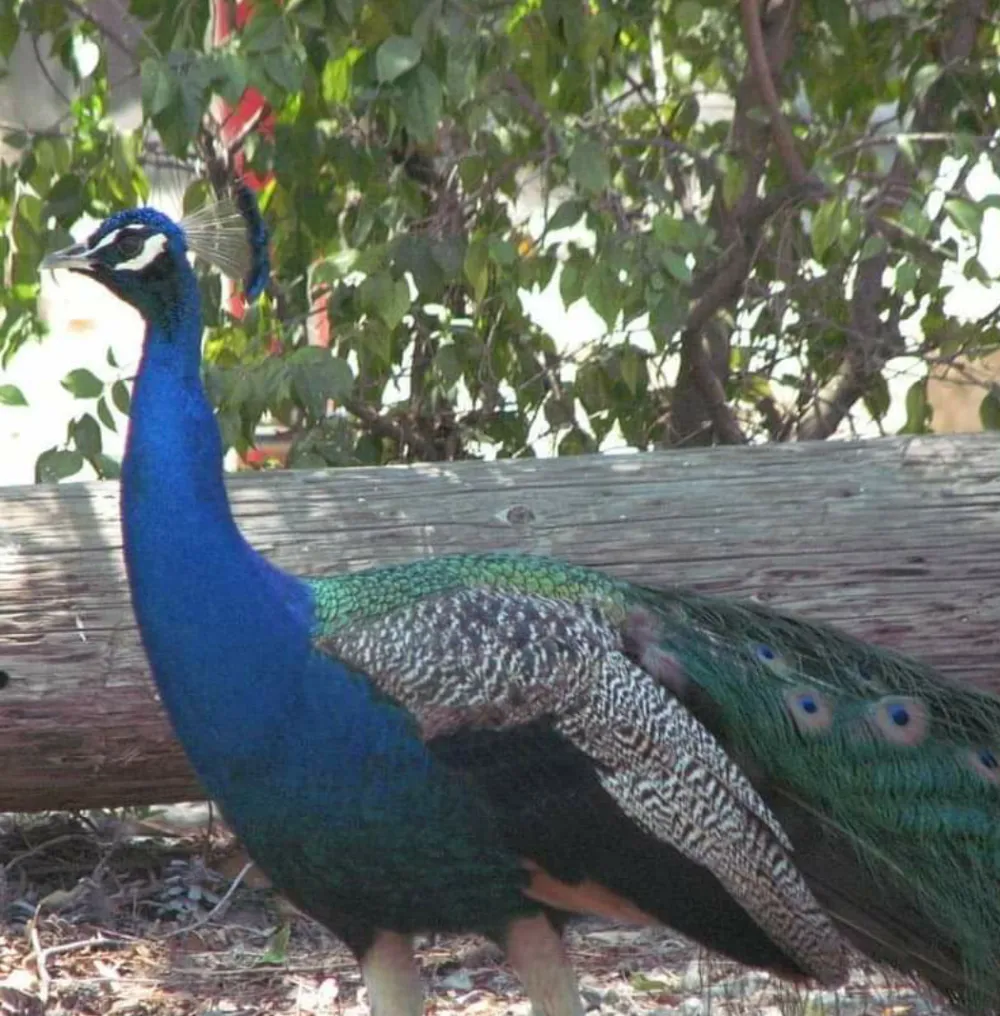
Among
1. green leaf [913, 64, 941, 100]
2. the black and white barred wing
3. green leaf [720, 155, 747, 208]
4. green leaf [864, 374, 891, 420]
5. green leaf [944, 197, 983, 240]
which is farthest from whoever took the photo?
green leaf [864, 374, 891, 420]

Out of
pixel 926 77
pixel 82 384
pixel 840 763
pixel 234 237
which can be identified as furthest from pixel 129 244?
pixel 926 77

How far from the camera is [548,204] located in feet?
11.9

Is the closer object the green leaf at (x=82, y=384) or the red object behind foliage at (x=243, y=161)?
the green leaf at (x=82, y=384)

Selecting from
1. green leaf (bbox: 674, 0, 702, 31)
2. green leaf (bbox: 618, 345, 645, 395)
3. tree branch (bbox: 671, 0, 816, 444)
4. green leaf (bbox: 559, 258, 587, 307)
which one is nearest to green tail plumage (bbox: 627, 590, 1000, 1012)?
green leaf (bbox: 559, 258, 587, 307)

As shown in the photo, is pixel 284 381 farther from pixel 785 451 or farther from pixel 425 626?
pixel 425 626

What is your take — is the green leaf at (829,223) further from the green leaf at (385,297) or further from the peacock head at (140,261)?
the peacock head at (140,261)

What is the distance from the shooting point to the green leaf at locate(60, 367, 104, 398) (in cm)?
319

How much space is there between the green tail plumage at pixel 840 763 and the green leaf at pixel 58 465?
3.07 feet

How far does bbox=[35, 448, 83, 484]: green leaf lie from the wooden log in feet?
0.54

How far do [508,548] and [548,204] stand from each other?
2.71 feet

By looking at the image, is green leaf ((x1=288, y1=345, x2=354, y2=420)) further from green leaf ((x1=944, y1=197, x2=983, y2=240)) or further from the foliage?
green leaf ((x1=944, y1=197, x2=983, y2=240))

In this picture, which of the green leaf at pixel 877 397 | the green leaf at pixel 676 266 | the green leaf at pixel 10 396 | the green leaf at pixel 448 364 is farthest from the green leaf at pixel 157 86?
the green leaf at pixel 877 397

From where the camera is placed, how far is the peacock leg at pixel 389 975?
2.48 metres

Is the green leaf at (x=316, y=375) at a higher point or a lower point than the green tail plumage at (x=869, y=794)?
higher
